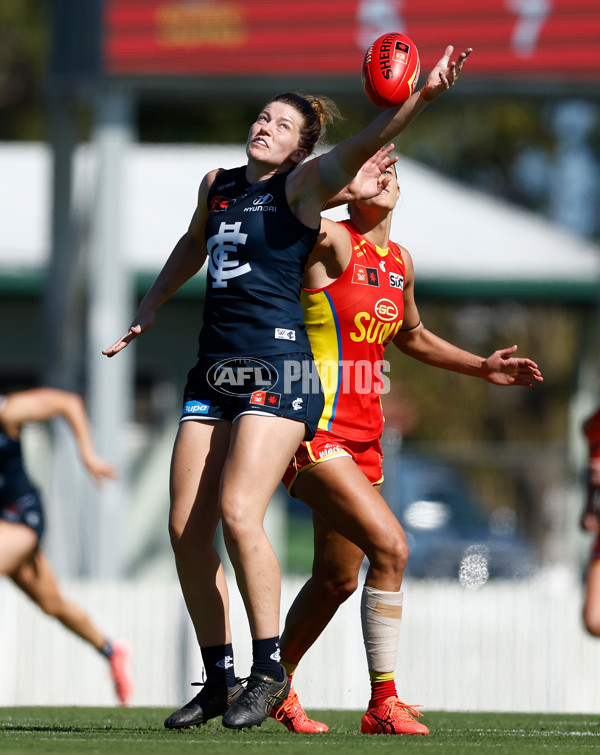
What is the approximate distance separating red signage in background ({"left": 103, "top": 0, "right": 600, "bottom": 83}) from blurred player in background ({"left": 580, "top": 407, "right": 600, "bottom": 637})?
484 centimetres

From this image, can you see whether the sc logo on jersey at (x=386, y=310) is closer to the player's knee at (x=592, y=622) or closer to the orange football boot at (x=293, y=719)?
the orange football boot at (x=293, y=719)

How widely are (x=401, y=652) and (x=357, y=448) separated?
4.41 m

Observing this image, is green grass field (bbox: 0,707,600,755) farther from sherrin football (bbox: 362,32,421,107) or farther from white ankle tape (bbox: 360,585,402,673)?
sherrin football (bbox: 362,32,421,107)

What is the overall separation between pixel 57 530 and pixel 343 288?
358 inches

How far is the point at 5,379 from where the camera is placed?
651 inches

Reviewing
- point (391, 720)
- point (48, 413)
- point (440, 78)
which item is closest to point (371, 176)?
point (440, 78)

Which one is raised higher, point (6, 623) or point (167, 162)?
point (167, 162)

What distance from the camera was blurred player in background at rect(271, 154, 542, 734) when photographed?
18.5 ft

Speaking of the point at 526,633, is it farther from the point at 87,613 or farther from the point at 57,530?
the point at 57,530

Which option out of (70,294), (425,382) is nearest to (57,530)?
(70,294)

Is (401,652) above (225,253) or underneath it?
underneath

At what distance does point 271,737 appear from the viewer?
548cm

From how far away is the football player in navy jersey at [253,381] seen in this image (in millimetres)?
5219

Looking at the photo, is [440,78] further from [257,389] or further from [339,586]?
[339,586]
